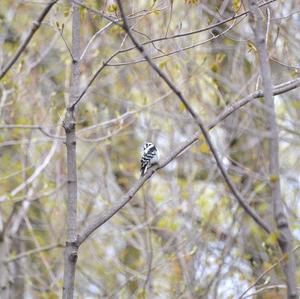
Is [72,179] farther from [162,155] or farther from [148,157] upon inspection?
[162,155]

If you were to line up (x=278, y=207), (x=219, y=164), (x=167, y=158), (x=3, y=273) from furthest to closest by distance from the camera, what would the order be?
(x=3, y=273), (x=167, y=158), (x=219, y=164), (x=278, y=207)

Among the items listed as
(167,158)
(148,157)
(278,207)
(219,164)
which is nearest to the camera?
(278,207)

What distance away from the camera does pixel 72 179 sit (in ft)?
11.6

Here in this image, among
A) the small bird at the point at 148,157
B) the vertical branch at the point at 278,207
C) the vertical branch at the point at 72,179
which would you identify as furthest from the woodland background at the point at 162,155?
the vertical branch at the point at 278,207

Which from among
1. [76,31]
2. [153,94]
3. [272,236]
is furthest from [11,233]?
[272,236]

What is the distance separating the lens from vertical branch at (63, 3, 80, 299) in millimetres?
3418

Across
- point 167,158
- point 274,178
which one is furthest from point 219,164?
point 167,158

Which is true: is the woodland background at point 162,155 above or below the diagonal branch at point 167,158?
above

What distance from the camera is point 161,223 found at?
841 centimetres

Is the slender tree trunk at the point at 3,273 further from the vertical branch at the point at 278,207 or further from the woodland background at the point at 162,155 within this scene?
the vertical branch at the point at 278,207

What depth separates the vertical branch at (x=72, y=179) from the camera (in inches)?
135

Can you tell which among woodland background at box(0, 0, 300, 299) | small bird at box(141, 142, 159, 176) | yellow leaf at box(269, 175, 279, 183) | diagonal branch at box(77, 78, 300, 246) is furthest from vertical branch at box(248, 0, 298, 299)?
woodland background at box(0, 0, 300, 299)

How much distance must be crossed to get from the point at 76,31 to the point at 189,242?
404 cm

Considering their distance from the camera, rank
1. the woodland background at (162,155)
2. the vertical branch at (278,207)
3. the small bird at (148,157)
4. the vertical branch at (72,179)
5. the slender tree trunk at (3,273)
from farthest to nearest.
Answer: the woodland background at (162,155), the slender tree trunk at (3,273), the small bird at (148,157), the vertical branch at (72,179), the vertical branch at (278,207)
